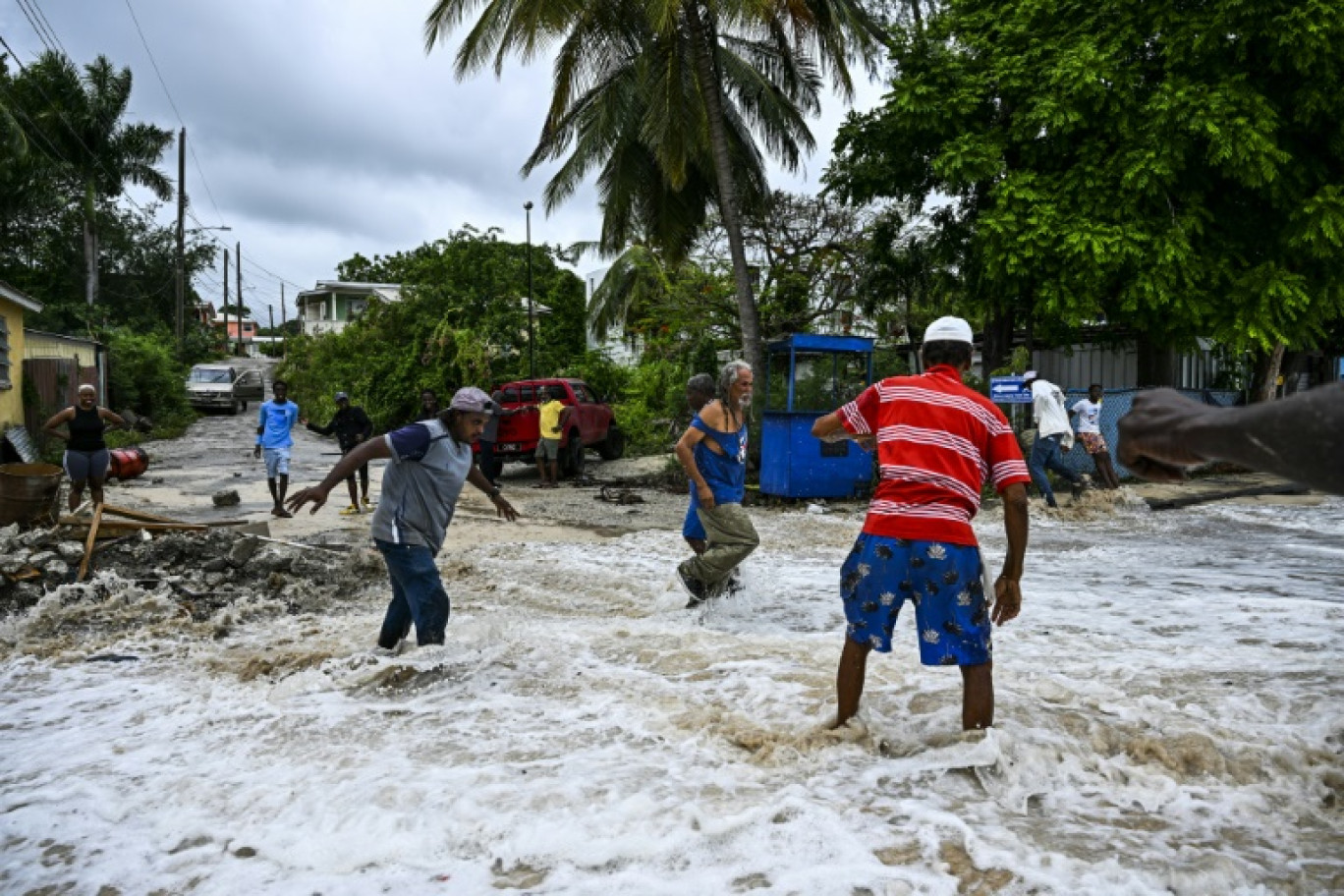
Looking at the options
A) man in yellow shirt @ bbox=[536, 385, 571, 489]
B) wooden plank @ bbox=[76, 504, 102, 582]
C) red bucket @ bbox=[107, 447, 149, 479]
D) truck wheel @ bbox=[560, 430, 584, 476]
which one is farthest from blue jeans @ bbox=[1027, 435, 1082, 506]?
red bucket @ bbox=[107, 447, 149, 479]

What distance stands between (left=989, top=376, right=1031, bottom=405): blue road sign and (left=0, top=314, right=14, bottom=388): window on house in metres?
15.3

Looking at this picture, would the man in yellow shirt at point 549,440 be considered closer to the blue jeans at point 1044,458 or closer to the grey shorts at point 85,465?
the grey shorts at point 85,465

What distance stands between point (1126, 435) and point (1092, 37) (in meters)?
15.6

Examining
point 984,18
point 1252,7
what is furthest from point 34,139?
point 1252,7

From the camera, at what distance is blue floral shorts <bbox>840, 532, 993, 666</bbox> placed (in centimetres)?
379

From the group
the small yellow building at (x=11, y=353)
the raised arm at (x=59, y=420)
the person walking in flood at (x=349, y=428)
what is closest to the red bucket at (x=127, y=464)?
the small yellow building at (x=11, y=353)

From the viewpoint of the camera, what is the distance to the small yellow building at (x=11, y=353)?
1625cm

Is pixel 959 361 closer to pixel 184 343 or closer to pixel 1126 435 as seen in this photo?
pixel 1126 435

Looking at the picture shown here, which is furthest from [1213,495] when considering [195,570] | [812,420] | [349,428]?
[195,570]

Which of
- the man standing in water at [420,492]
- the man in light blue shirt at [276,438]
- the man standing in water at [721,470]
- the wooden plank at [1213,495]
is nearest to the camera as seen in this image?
the man standing in water at [420,492]

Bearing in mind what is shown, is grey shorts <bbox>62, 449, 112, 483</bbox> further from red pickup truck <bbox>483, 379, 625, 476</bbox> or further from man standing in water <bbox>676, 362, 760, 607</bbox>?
man standing in water <bbox>676, 362, 760, 607</bbox>

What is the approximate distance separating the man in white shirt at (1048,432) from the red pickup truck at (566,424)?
25.1ft

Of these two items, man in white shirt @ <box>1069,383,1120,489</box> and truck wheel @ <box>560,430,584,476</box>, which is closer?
man in white shirt @ <box>1069,383,1120,489</box>

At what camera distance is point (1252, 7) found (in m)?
14.0
